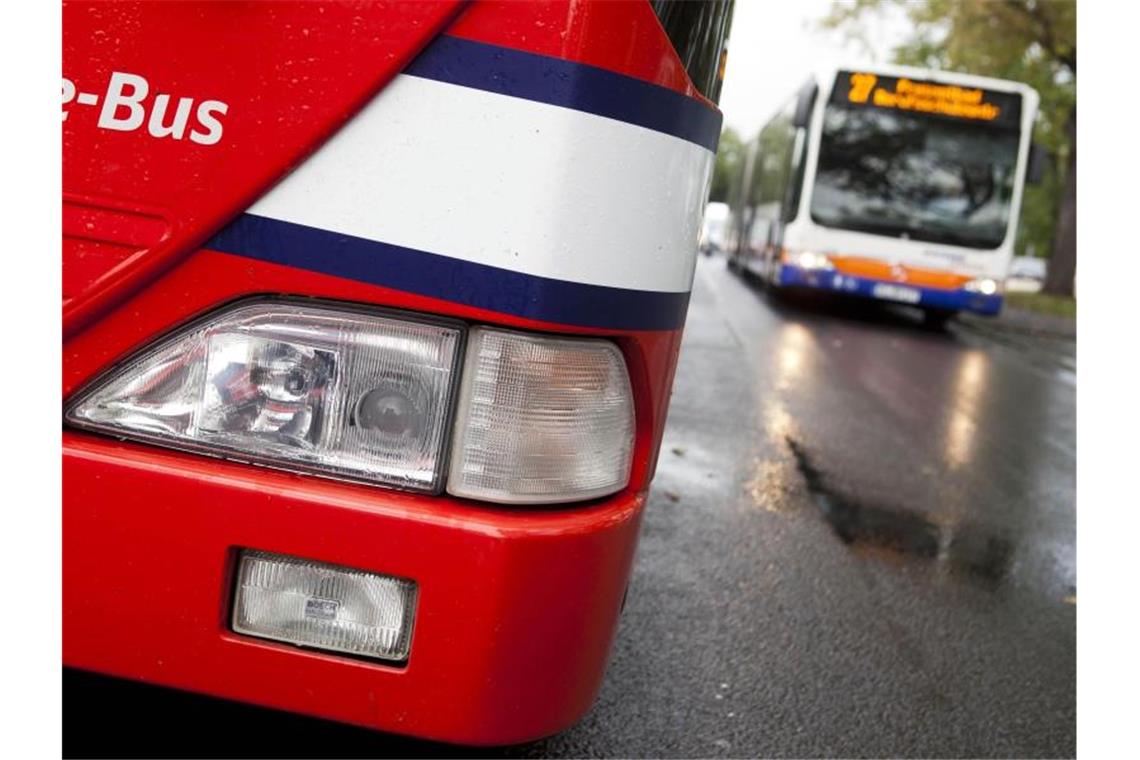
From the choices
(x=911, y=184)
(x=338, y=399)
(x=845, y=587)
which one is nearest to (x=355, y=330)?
(x=338, y=399)

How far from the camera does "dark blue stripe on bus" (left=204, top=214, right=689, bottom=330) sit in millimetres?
1717

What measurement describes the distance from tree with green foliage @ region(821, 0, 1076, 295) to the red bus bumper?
2216 cm

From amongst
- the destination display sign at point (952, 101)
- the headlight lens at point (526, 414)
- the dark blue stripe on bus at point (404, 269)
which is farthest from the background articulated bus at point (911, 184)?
the dark blue stripe on bus at point (404, 269)

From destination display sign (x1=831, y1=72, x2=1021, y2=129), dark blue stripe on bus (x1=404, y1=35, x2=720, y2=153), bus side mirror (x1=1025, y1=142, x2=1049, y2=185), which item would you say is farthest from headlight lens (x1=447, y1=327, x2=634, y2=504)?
bus side mirror (x1=1025, y1=142, x2=1049, y2=185)

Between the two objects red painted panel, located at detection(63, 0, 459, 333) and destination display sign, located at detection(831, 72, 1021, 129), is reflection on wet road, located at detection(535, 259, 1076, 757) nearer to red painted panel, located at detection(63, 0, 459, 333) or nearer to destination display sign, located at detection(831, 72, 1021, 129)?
red painted panel, located at detection(63, 0, 459, 333)

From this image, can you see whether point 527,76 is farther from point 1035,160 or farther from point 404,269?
point 1035,160

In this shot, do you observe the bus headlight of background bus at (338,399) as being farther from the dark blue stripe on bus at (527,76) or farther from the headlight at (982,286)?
the headlight at (982,286)

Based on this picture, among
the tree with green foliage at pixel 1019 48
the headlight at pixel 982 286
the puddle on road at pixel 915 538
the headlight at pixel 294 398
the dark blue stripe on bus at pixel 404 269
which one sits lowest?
the puddle on road at pixel 915 538

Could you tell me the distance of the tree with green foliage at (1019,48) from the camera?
2384cm

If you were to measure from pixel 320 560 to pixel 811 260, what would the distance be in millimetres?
15317

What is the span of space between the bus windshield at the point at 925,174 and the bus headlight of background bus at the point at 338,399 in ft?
50.2

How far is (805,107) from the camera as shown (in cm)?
1616

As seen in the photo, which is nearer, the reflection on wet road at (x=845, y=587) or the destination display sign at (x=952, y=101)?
the reflection on wet road at (x=845, y=587)

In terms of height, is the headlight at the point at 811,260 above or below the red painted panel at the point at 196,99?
below
